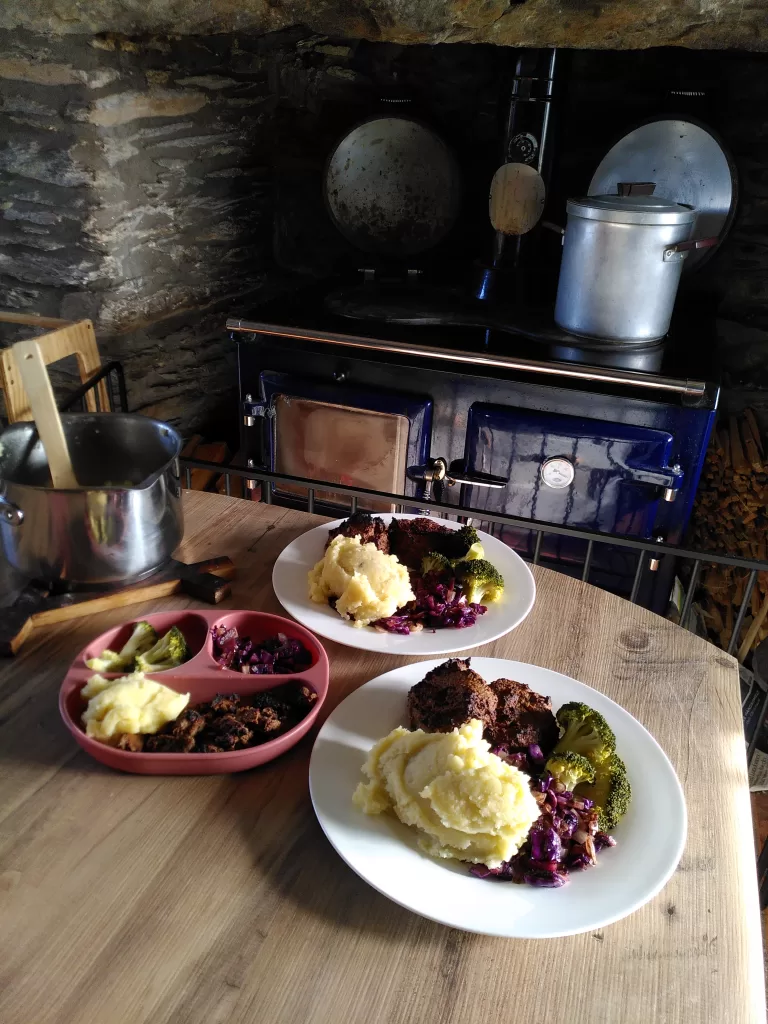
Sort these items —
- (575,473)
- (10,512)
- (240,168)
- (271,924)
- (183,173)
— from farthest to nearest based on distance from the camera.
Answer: (240,168) → (183,173) → (575,473) → (10,512) → (271,924)

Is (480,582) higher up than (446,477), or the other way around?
(480,582)

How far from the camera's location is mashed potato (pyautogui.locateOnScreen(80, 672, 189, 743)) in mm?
874

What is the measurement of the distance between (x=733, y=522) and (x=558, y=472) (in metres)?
0.68

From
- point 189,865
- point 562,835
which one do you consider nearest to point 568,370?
point 562,835

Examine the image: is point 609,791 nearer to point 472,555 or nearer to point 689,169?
point 472,555

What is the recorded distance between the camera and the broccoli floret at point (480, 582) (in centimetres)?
118

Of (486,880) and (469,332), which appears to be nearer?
(486,880)

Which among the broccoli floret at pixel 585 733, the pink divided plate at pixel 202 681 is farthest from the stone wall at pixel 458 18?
the broccoli floret at pixel 585 733

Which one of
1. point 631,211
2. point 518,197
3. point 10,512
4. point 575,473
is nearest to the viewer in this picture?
point 10,512

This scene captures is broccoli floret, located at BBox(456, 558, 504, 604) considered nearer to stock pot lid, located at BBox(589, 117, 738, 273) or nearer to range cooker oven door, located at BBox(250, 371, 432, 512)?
range cooker oven door, located at BBox(250, 371, 432, 512)

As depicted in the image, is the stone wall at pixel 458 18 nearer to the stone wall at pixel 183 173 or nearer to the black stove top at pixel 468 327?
the stone wall at pixel 183 173

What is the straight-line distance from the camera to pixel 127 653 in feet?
3.32

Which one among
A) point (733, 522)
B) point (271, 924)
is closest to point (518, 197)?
point (733, 522)

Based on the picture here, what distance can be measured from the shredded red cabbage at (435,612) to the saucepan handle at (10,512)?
0.52 metres
